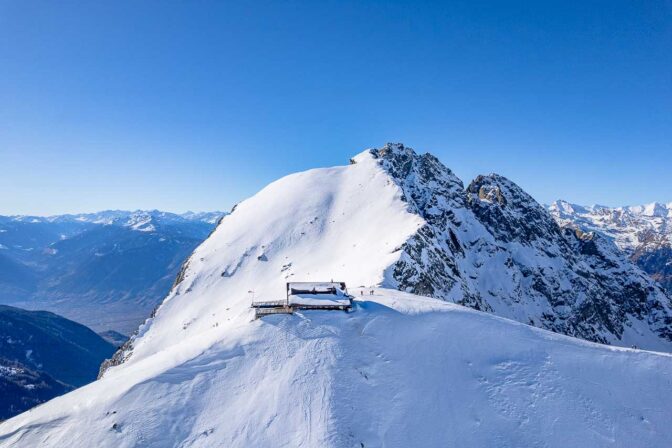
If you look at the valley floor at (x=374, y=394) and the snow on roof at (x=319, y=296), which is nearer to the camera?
the valley floor at (x=374, y=394)

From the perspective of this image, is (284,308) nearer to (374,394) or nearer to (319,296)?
(319,296)

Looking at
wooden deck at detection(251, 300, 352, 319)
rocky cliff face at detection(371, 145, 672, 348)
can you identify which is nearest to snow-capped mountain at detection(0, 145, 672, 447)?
wooden deck at detection(251, 300, 352, 319)

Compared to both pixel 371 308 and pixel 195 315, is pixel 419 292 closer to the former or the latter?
pixel 371 308

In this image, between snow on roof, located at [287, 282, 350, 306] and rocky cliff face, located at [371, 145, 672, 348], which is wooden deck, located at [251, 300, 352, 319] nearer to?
snow on roof, located at [287, 282, 350, 306]

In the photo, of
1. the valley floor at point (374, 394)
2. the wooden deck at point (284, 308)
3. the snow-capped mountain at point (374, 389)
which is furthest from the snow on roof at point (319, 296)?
the valley floor at point (374, 394)

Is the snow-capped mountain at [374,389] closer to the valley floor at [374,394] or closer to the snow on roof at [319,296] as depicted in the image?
the valley floor at [374,394]

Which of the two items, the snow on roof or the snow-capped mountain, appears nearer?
the snow-capped mountain

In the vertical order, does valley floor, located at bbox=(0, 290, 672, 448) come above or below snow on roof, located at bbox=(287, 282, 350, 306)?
below

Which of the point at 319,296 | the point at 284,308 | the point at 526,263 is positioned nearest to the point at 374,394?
the point at 284,308

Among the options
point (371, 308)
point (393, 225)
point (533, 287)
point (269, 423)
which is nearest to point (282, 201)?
point (393, 225)
